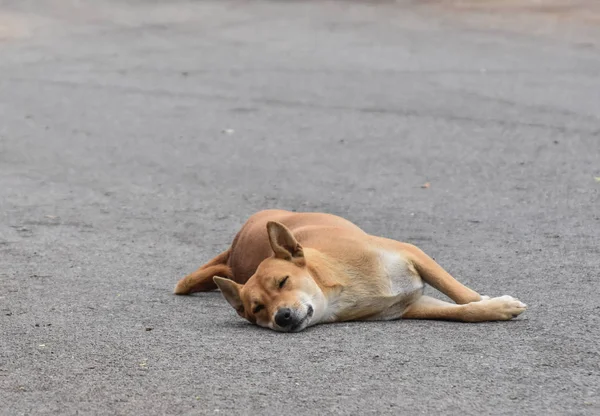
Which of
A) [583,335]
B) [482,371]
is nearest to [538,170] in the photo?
[583,335]

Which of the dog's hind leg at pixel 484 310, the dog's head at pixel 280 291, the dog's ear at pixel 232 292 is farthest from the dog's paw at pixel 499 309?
the dog's ear at pixel 232 292

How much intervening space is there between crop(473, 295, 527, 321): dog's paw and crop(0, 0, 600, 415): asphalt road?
0.39 feet

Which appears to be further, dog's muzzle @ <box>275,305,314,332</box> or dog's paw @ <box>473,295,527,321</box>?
dog's paw @ <box>473,295,527,321</box>

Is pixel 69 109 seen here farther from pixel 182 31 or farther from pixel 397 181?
pixel 182 31

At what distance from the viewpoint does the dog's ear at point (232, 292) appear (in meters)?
6.06

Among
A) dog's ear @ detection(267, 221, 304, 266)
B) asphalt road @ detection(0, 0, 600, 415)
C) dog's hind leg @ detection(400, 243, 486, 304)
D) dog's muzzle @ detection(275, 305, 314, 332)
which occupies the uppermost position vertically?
dog's ear @ detection(267, 221, 304, 266)

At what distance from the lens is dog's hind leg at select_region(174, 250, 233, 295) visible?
6.91m

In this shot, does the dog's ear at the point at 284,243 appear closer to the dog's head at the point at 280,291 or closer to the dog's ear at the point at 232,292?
the dog's head at the point at 280,291

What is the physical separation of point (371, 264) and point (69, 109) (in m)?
8.33

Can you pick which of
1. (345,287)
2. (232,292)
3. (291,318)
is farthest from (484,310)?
(232,292)

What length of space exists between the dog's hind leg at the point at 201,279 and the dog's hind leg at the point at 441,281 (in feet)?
4.53

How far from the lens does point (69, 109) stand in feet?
44.8

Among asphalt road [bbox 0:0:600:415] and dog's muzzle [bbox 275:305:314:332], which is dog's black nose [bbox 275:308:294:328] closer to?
dog's muzzle [bbox 275:305:314:332]

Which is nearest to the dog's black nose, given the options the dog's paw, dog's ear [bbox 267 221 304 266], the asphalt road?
the asphalt road
